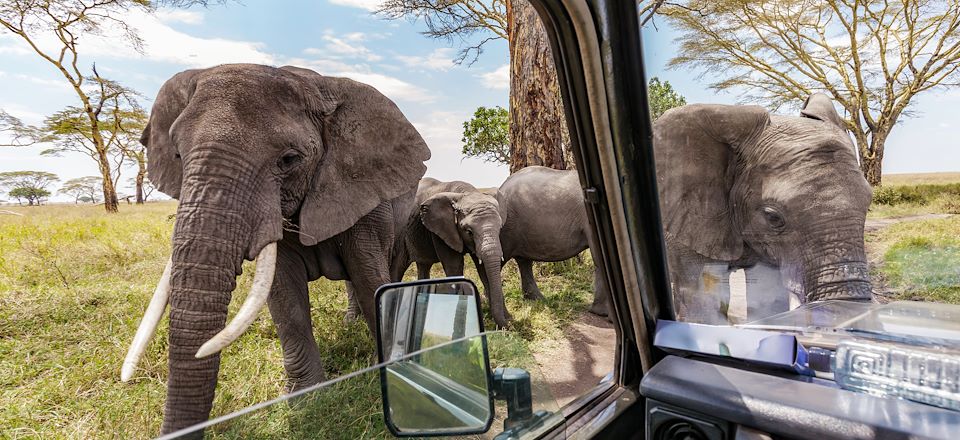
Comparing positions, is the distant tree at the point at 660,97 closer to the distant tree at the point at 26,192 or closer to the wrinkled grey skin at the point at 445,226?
the wrinkled grey skin at the point at 445,226

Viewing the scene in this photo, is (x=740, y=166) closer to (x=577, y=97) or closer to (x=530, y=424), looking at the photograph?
(x=577, y=97)

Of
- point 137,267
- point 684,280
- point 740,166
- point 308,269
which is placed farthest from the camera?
point 137,267

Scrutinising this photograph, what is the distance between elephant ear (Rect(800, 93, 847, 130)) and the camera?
135cm

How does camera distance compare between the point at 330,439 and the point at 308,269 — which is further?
the point at 308,269

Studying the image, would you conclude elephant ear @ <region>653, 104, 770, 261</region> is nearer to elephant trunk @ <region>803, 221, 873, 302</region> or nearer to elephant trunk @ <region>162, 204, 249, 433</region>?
elephant trunk @ <region>803, 221, 873, 302</region>

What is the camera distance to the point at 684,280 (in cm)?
138

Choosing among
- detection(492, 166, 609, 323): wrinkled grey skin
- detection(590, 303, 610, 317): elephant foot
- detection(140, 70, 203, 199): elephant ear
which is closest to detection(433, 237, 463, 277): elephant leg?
detection(492, 166, 609, 323): wrinkled grey skin

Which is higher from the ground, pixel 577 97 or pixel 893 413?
pixel 577 97

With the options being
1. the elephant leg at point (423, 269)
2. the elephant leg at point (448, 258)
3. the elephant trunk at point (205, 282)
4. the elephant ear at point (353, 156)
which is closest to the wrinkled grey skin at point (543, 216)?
the elephant leg at point (448, 258)

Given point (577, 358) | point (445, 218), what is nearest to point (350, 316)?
point (445, 218)

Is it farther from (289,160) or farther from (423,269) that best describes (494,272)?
(289,160)

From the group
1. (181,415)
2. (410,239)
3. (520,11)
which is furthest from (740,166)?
(520,11)

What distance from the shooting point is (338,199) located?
9.75ft

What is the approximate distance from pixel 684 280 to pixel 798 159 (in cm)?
110
